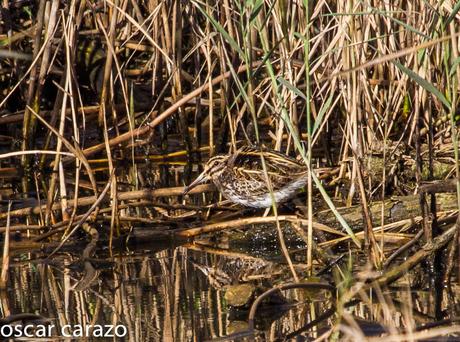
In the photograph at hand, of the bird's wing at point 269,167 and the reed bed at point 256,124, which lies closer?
the reed bed at point 256,124

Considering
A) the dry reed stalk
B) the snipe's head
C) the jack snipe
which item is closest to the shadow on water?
the dry reed stalk

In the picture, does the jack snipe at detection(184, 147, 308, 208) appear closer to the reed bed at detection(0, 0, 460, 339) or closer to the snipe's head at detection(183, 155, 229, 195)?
the snipe's head at detection(183, 155, 229, 195)

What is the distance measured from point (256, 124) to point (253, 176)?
1.60 meters

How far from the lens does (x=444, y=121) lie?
22.6 feet

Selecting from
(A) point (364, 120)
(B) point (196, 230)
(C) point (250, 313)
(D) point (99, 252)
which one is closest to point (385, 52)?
(A) point (364, 120)

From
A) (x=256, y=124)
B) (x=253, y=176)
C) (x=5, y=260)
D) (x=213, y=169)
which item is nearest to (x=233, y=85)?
(x=213, y=169)

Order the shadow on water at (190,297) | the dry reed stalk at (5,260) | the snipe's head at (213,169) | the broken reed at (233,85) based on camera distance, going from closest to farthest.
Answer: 1. the shadow on water at (190,297)
2. the dry reed stalk at (5,260)
3. the broken reed at (233,85)
4. the snipe's head at (213,169)

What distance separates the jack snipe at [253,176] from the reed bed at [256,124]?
12cm

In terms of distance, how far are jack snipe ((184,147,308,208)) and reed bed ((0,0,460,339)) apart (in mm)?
125

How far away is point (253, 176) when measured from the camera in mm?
6301

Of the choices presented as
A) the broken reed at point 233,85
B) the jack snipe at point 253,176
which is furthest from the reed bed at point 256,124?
the jack snipe at point 253,176

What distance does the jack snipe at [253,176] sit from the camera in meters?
6.09

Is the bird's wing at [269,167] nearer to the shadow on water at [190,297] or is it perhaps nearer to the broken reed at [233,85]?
the broken reed at [233,85]

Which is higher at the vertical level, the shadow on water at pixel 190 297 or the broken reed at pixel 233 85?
the broken reed at pixel 233 85
